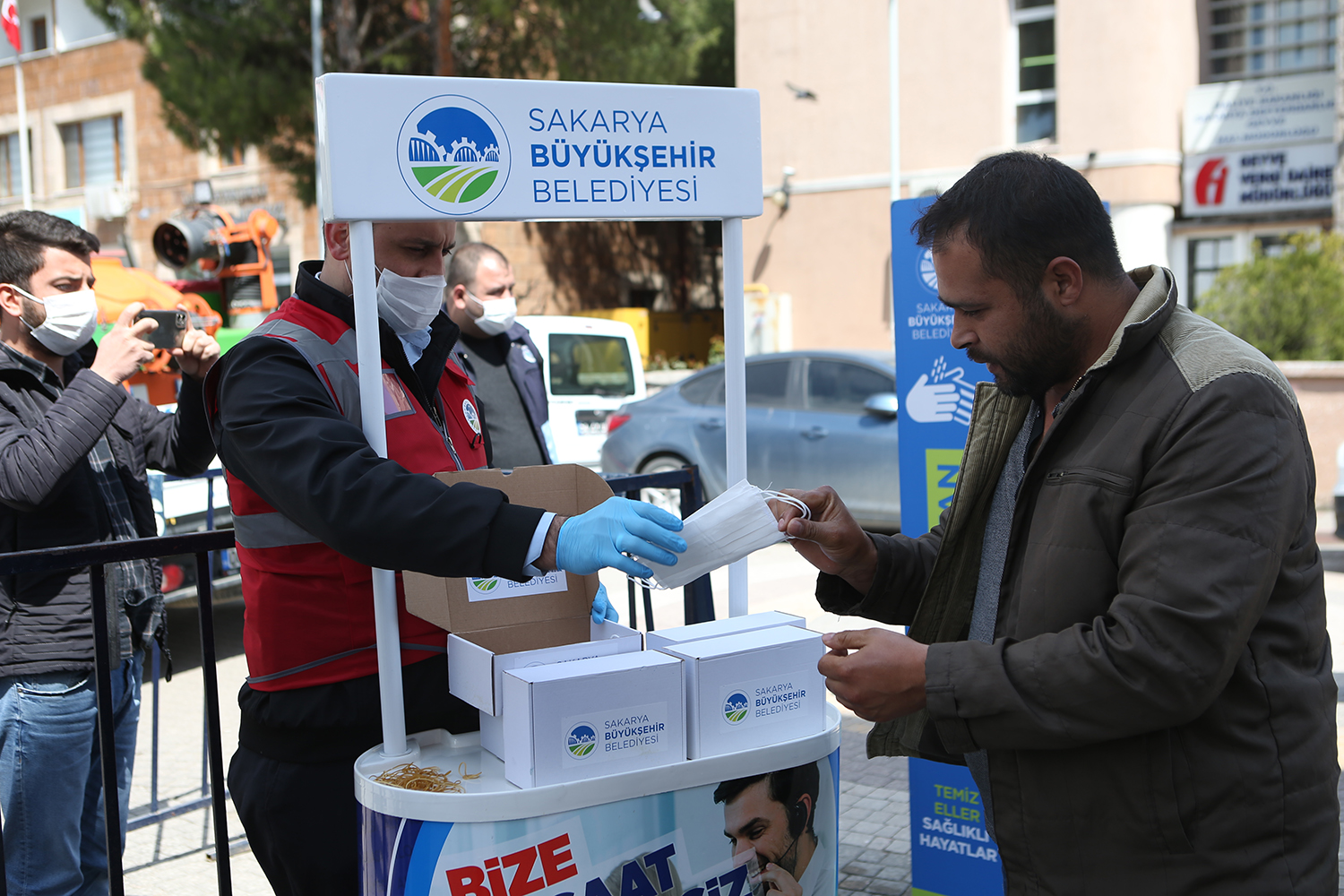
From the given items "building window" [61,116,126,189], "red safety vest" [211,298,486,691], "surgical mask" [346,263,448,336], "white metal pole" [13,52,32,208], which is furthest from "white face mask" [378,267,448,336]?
"building window" [61,116,126,189]

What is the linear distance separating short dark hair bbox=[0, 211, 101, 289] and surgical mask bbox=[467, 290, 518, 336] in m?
1.78

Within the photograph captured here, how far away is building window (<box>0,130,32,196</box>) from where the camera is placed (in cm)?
2719

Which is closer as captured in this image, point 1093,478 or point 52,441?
point 1093,478

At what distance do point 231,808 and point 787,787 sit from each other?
3.49 metres

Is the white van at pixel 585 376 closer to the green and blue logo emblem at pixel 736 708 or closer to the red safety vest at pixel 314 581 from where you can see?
the red safety vest at pixel 314 581

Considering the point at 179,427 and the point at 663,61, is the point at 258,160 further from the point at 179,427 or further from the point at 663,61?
the point at 179,427

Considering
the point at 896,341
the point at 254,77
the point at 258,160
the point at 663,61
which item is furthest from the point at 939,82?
the point at 896,341

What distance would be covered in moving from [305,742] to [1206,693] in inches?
61.4

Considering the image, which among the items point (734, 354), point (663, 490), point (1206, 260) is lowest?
point (663, 490)

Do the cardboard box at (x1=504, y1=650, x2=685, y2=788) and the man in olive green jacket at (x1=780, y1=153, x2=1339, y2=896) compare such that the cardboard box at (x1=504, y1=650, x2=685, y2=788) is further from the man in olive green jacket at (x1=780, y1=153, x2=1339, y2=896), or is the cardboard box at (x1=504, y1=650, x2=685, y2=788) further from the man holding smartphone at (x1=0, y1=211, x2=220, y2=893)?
the man holding smartphone at (x1=0, y1=211, x2=220, y2=893)

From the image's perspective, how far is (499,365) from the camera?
5152 mm

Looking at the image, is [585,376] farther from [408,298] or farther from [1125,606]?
[1125,606]

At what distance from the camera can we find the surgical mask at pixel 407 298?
2293 mm

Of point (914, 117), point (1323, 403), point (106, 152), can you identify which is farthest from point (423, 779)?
point (106, 152)
